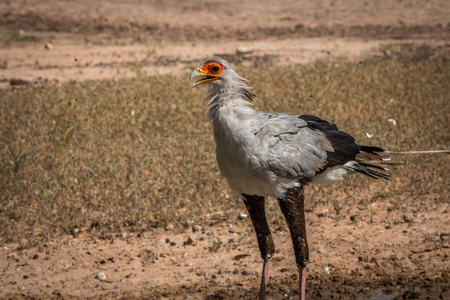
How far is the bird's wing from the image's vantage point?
3.94 meters

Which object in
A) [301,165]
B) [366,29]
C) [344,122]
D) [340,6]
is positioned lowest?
[301,165]

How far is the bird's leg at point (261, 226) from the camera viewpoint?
4152mm

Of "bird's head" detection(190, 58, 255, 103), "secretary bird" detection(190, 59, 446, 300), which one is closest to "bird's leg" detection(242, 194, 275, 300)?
"secretary bird" detection(190, 59, 446, 300)

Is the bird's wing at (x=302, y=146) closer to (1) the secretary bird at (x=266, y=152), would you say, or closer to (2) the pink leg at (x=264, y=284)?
(1) the secretary bird at (x=266, y=152)

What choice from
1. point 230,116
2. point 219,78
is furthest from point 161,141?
point 230,116

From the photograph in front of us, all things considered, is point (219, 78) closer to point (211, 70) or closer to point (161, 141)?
point (211, 70)

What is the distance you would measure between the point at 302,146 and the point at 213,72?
813 mm

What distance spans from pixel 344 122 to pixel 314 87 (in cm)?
150

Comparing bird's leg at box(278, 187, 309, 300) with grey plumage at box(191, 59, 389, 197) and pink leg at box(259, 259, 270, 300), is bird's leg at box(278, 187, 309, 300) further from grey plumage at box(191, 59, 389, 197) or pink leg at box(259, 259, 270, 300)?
pink leg at box(259, 259, 270, 300)

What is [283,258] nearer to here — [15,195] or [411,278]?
[411,278]

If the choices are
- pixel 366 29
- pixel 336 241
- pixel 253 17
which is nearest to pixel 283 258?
pixel 336 241

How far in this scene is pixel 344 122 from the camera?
7203 millimetres

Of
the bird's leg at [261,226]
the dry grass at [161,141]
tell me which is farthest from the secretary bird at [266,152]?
the dry grass at [161,141]

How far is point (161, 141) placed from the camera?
22.7 ft
